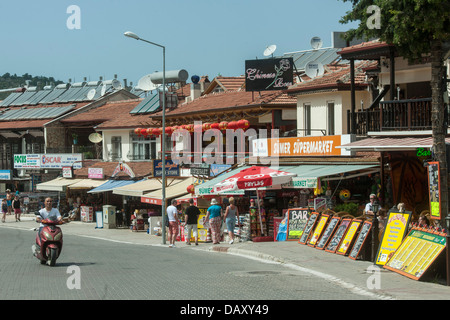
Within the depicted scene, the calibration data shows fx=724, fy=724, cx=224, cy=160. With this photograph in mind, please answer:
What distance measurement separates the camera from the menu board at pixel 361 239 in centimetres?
1845

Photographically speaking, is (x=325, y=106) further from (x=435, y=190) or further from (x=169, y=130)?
(x=435, y=190)

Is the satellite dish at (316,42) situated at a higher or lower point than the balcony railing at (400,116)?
higher

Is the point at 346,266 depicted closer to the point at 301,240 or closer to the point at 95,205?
the point at 301,240

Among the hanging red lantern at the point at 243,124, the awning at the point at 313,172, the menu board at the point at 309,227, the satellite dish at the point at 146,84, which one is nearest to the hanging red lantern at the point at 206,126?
the hanging red lantern at the point at 243,124

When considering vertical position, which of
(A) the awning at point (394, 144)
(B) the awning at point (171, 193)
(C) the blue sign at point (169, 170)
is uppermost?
(A) the awning at point (394, 144)

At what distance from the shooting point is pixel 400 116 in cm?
2416

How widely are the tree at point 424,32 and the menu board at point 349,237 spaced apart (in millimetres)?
2788

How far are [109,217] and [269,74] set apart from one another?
39.6 feet

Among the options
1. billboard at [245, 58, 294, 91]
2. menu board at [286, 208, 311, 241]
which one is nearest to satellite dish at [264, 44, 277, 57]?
billboard at [245, 58, 294, 91]

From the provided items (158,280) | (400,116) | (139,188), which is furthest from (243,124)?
(158,280)

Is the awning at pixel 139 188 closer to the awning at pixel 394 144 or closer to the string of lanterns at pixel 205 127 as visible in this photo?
the string of lanterns at pixel 205 127

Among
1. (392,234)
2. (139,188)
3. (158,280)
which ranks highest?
(139,188)

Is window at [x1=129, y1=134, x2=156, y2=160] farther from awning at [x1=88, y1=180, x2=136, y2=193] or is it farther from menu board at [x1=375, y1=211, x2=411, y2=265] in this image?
menu board at [x1=375, y1=211, x2=411, y2=265]

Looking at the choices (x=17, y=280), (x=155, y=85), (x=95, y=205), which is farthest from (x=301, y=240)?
(x=155, y=85)
